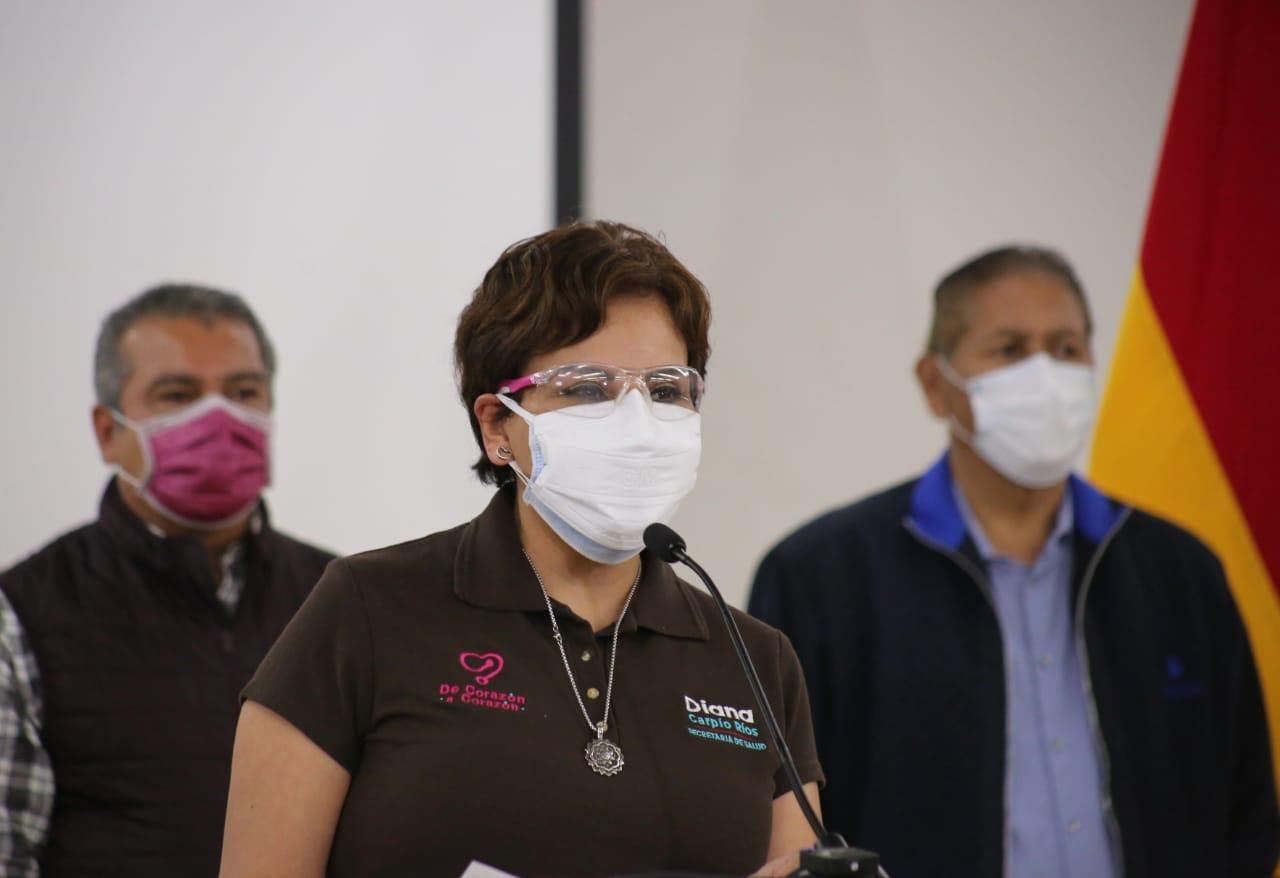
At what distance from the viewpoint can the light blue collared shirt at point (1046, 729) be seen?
8.27 feet

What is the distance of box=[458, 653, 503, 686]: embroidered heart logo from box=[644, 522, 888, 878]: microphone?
0.60ft

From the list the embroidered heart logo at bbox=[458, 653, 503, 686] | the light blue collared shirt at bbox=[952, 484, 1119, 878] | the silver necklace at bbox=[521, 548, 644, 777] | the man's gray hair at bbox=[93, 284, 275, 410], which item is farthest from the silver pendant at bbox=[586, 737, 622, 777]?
the man's gray hair at bbox=[93, 284, 275, 410]

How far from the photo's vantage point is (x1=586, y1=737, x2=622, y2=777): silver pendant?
1.37 metres

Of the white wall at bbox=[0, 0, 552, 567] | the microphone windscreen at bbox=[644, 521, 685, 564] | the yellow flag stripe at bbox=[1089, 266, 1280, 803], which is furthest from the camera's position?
the yellow flag stripe at bbox=[1089, 266, 1280, 803]

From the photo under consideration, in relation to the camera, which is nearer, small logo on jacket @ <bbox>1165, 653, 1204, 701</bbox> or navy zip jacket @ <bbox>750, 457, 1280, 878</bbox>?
navy zip jacket @ <bbox>750, 457, 1280, 878</bbox>

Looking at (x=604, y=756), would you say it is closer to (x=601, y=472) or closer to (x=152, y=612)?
(x=601, y=472)

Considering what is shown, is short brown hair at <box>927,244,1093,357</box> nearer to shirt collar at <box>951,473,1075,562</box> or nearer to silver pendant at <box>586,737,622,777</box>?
shirt collar at <box>951,473,1075,562</box>

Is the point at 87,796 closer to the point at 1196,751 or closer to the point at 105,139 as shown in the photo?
the point at 105,139

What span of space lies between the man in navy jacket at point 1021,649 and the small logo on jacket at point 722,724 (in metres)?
1.13

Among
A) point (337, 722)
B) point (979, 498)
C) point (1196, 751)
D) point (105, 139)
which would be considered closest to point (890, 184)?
point (979, 498)

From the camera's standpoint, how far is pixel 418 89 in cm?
296

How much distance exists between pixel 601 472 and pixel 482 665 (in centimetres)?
23

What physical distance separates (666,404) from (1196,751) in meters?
1.60

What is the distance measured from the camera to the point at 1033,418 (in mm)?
2746
